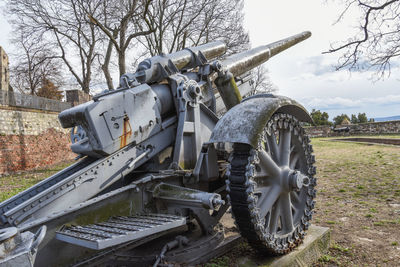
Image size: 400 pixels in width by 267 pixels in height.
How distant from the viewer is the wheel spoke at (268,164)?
115 inches

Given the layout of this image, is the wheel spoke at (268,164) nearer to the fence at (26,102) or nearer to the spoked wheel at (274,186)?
the spoked wheel at (274,186)

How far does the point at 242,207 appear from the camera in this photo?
2.66 m

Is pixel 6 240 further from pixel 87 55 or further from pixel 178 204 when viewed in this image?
pixel 87 55

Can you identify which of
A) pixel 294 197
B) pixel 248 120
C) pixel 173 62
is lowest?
pixel 294 197

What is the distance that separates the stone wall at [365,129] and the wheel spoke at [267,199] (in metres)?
21.6

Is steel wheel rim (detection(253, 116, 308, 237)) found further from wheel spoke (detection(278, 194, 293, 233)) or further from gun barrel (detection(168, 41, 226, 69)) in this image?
gun barrel (detection(168, 41, 226, 69))

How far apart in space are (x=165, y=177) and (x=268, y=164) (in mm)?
946

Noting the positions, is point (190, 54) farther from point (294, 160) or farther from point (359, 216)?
point (359, 216)

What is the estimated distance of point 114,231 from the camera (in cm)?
206

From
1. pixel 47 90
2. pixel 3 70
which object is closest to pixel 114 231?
pixel 3 70

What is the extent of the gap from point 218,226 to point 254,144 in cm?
126

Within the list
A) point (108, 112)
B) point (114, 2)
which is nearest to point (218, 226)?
point (108, 112)

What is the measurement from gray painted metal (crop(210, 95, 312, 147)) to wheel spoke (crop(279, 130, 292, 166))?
0.92ft

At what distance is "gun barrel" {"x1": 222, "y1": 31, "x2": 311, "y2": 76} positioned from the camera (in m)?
4.66
